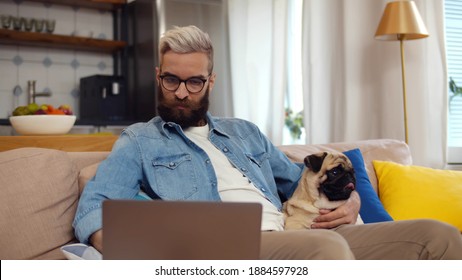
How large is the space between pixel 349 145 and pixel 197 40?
1066 mm

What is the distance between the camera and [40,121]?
2.54 m

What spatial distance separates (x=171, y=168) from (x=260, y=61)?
2.83m

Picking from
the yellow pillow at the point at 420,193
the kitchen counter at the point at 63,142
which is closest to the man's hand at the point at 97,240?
the kitchen counter at the point at 63,142

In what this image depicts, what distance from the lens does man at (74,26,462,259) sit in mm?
1537

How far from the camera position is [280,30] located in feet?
14.4

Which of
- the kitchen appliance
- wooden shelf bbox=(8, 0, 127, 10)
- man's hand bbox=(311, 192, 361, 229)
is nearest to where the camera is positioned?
man's hand bbox=(311, 192, 361, 229)

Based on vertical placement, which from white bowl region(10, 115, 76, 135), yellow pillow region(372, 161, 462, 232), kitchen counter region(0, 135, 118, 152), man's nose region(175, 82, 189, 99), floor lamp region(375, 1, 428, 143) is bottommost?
yellow pillow region(372, 161, 462, 232)

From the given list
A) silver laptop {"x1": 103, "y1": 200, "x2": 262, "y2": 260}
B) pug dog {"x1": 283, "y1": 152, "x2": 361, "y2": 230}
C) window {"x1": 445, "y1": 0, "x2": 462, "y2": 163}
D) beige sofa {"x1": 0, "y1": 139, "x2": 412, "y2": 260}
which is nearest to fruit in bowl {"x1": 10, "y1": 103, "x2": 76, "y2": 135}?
beige sofa {"x1": 0, "y1": 139, "x2": 412, "y2": 260}

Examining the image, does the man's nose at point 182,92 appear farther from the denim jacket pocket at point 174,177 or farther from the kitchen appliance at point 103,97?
the kitchen appliance at point 103,97

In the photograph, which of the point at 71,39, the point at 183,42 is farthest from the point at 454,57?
the point at 71,39

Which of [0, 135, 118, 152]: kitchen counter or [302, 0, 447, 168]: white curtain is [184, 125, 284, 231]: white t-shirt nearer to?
[0, 135, 118, 152]: kitchen counter

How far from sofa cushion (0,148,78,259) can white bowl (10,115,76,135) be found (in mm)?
756

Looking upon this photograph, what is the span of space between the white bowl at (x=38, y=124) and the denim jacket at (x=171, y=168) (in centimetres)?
80

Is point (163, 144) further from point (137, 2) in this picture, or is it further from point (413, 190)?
point (137, 2)
